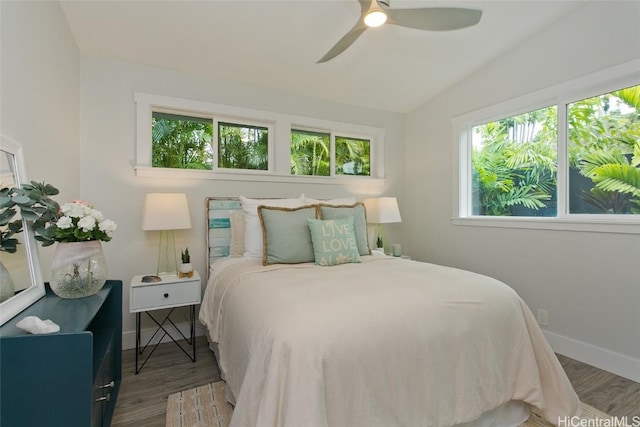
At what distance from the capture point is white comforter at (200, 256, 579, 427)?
1.15 meters

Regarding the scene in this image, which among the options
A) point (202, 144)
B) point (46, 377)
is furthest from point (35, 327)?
point (202, 144)

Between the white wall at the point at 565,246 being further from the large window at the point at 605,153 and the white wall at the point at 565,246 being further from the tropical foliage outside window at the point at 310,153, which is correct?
the tropical foliage outside window at the point at 310,153

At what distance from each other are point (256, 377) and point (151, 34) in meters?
2.58

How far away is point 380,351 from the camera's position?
125 centimetres

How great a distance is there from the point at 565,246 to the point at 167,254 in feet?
11.2

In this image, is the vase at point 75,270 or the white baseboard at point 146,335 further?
the white baseboard at point 146,335

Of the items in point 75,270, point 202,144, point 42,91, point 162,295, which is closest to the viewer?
point 75,270

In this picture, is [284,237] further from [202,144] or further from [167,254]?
[202,144]

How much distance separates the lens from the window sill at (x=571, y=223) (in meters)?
2.22

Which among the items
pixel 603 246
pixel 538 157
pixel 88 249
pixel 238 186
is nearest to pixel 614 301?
pixel 603 246

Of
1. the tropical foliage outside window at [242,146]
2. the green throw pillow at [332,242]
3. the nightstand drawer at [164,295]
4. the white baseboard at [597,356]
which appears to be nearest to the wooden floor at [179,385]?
the white baseboard at [597,356]

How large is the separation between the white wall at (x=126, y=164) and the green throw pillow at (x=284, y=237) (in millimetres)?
861

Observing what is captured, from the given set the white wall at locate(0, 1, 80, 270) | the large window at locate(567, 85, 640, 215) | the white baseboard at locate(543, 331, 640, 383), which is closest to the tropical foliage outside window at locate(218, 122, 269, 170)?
the white wall at locate(0, 1, 80, 270)

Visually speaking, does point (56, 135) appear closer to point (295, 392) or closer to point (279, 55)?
point (279, 55)
